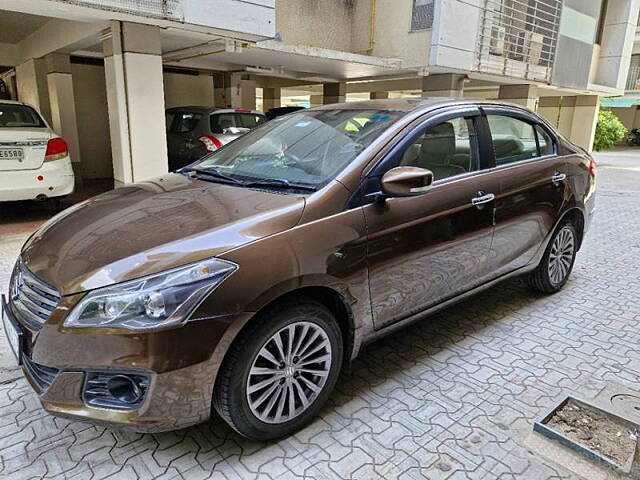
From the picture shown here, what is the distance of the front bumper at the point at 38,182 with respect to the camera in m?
5.81

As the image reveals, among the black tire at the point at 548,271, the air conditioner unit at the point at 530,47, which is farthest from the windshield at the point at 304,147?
the air conditioner unit at the point at 530,47

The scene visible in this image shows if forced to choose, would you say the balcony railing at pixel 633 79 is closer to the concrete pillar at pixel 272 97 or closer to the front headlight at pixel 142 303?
the concrete pillar at pixel 272 97

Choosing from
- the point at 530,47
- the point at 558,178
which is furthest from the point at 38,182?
the point at 530,47

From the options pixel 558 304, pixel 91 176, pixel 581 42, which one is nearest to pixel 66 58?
pixel 91 176

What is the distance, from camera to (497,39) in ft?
35.2

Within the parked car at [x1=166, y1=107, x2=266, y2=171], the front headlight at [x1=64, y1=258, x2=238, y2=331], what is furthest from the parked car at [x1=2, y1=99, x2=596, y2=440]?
the parked car at [x1=166, y1=107, x2=266, y2=171]

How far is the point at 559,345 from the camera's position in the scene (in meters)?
3.38

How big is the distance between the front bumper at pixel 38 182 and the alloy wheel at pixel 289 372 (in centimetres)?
528

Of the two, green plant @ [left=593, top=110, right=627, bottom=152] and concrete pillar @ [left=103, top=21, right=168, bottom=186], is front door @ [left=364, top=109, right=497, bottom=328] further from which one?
green plant @ [left=593, top=110, right=627, bottom=152]

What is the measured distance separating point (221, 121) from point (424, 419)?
24.3ft

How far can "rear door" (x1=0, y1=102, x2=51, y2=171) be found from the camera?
5.73m

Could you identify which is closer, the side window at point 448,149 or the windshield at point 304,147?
the windshield at point 304,147

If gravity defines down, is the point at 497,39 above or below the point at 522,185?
above

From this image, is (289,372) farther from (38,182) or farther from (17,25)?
(17,25)
